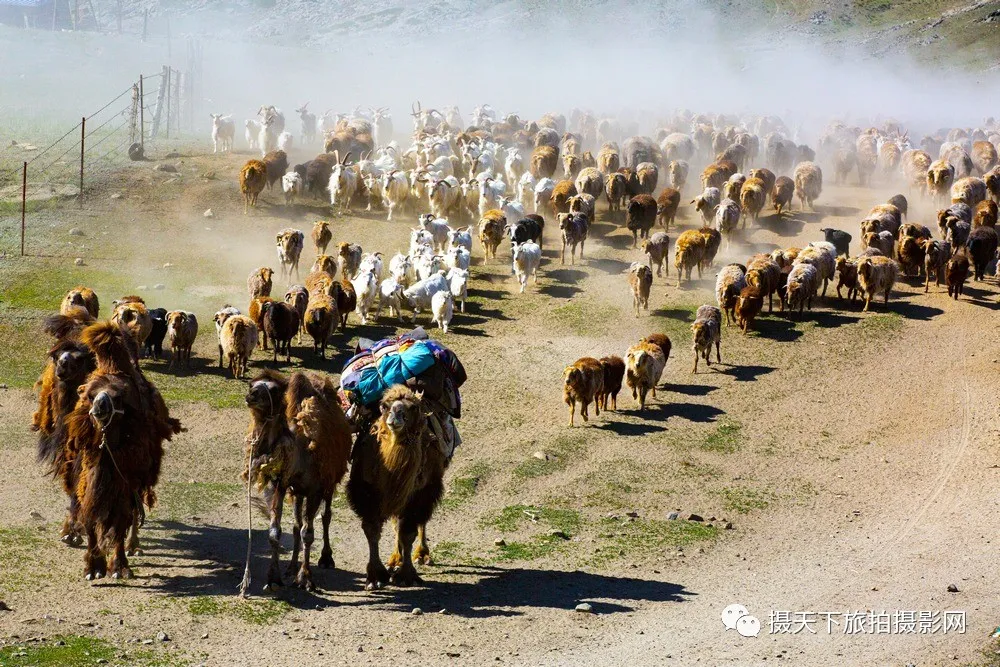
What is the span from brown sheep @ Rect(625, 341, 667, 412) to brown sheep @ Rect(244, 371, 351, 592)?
29.3 feet

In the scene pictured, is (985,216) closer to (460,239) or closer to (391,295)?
(460,239)

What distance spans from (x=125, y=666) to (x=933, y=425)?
570 inches

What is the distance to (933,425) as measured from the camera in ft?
64.4

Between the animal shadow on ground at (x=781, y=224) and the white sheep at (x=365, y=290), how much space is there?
520 inches

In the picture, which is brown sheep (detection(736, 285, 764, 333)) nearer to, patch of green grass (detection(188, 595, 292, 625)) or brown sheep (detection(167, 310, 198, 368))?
brown sheep (detection(167, 310, 198, 368))

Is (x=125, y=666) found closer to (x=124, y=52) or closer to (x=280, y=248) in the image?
(x=280, y=248)

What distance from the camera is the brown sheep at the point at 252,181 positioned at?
33281mm

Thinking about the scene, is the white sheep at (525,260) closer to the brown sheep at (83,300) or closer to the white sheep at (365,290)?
the white sheep at (365,290)

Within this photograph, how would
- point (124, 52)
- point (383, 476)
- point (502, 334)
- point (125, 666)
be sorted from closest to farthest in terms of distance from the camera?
point (125, 666) < point (383, 476) < point (502, 334) < point (124, 52)

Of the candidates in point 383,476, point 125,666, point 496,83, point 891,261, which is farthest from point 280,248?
point 496,83

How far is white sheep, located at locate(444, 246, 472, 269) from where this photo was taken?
27156 mm

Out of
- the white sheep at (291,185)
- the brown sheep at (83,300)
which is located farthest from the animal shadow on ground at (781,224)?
the brown sheep at (83,300)

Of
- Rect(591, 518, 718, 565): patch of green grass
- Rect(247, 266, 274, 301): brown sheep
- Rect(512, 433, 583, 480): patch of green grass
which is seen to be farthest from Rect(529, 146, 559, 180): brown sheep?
Rect(591, 518, 718, 565): patch of green grass

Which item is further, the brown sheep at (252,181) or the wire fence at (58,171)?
the brown sheep at (252,181)
